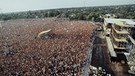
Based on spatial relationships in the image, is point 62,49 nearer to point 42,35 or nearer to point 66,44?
point 66,44

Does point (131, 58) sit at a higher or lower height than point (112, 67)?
higher

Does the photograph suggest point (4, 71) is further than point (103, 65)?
No

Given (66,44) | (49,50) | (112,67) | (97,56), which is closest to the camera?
(112,67)

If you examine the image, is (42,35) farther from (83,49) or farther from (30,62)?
(30,62)

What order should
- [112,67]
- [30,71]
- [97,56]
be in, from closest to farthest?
1. [30,71]
2. [112,67]
3. [97,56]

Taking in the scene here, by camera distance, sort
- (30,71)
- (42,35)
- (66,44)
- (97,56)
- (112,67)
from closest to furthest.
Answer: (30,71) → (112,67) → (97,56) → (66,44) → (42,35)

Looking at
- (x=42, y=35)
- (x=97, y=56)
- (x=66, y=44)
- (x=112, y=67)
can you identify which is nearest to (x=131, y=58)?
(x=112, y=67)

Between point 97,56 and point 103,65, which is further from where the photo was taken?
point 97,56

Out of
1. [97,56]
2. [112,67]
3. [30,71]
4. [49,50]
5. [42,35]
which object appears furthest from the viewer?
[42,35]

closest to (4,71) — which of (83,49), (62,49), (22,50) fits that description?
(22,50)
